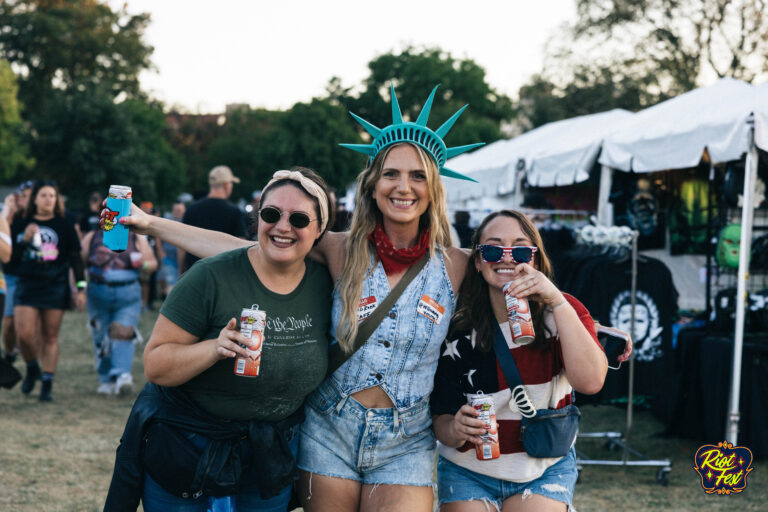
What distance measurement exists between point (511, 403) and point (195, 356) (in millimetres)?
1198

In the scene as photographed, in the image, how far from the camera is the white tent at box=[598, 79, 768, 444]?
5941 millimetres

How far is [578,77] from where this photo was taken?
29.9m

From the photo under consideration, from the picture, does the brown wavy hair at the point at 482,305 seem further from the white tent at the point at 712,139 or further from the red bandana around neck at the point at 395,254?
the white tent at the point at 712,139

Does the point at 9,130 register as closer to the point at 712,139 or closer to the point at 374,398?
the point at 712,139

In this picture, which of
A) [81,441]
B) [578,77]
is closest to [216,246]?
[81,441]

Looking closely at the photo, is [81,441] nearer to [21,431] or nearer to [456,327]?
[21,431]

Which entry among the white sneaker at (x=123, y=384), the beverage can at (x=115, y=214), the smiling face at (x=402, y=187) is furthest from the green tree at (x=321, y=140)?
the smiling face at (x=402, y=187)

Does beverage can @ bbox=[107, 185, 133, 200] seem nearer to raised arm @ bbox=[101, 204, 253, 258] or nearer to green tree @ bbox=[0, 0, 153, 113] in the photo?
raised arm @ bbox=[101, 204, 253, 258]

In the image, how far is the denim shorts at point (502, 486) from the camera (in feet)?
9.85

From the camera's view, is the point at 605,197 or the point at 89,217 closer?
the point at 605,197

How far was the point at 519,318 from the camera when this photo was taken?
2.79 metres

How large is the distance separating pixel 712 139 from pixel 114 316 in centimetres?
619

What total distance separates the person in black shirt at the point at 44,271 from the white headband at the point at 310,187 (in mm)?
5833

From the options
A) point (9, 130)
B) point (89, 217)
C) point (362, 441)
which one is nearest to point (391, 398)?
point (362, 441)
